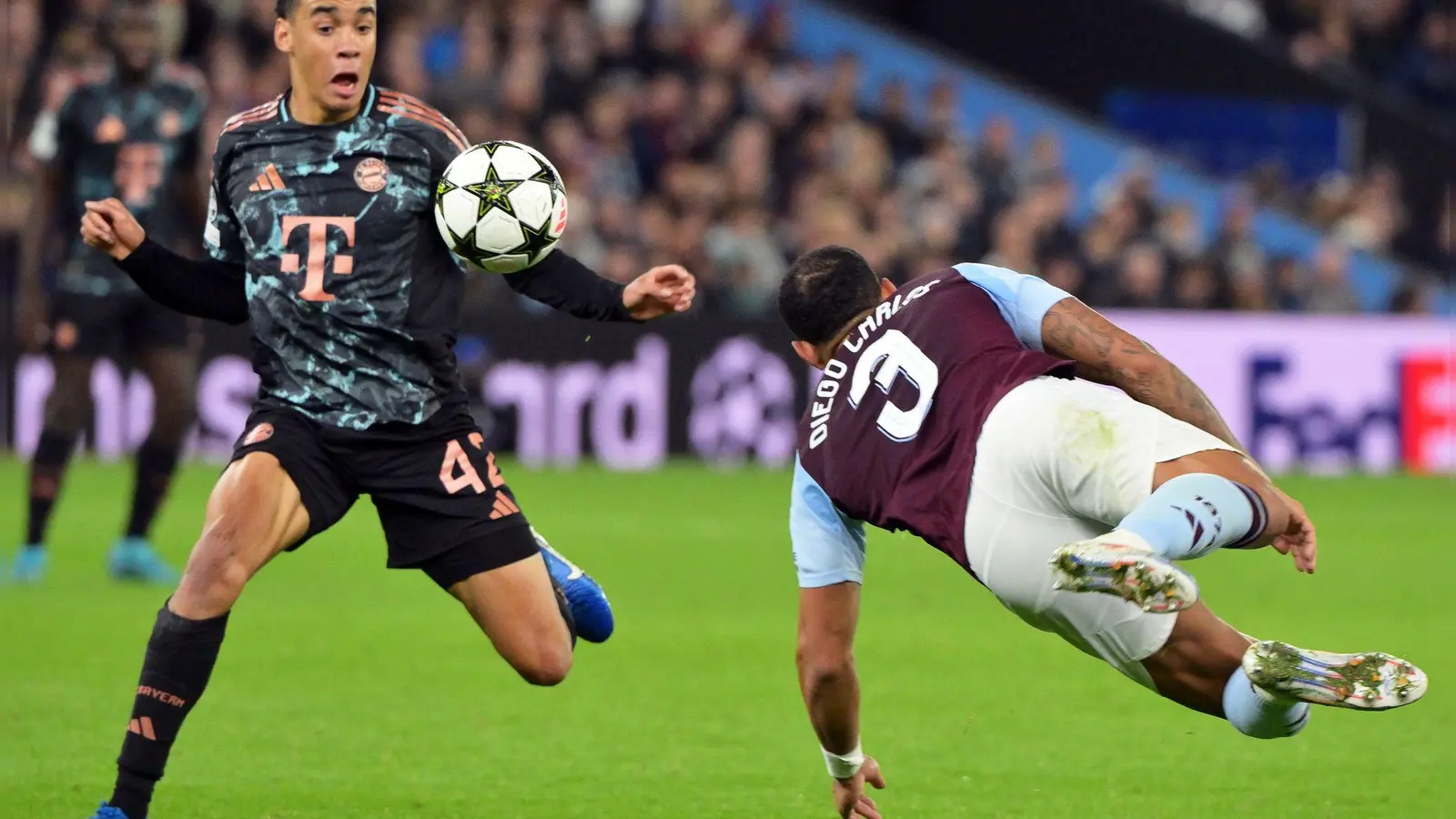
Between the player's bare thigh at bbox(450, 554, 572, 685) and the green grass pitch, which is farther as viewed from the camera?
the green grass pitch

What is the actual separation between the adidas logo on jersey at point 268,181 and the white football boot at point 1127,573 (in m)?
2.30

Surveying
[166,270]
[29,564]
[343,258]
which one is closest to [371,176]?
[343,258]

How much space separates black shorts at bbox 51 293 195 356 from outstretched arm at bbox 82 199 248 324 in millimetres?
3847

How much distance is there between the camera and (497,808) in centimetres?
541

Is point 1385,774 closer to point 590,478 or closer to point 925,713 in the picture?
point 925,713

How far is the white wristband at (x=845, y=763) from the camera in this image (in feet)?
16.4

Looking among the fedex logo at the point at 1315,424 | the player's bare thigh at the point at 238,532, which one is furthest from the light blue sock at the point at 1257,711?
the fedex logo at the point at 1315,424

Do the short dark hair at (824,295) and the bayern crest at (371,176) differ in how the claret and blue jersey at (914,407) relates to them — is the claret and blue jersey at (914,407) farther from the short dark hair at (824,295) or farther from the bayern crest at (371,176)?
the bayern crest at (371,176)

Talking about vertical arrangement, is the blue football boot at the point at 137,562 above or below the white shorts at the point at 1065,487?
below

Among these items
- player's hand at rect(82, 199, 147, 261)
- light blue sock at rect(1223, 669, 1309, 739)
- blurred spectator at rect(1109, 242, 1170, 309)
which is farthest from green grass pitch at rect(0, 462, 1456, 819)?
blurred spectator at rect(1109, 242, 1170, 309)

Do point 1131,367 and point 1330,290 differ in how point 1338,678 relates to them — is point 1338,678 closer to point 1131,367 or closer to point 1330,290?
point 1131,367

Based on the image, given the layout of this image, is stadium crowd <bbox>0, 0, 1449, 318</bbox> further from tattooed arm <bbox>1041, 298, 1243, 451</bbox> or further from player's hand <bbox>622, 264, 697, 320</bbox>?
tattooed arm <bbox>1041, 298, 1243, 451</bbox>

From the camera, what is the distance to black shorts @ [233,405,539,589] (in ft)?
16.9

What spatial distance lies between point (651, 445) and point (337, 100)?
1037 centimetres
